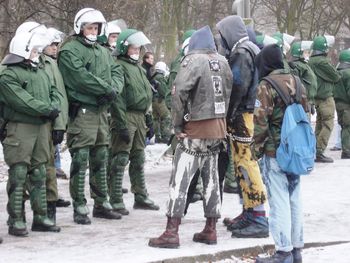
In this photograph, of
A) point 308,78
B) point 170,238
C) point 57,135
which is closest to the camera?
point 170,238

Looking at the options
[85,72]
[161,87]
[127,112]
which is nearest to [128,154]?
[127,112]

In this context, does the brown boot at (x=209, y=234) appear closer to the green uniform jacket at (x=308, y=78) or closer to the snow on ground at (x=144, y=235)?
the snow on ground at (x=144, y=235)

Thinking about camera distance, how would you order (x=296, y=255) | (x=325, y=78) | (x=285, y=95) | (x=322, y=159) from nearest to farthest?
1. (x=285, y=95)
2. (x=296, y=255)
3. (x=322, y=159)
4. (x=325, y=78)

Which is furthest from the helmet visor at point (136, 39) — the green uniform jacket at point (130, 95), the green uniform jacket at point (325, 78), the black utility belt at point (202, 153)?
the green uniform jacket at point (325, 78)

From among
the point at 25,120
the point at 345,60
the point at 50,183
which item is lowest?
the point at 50,183

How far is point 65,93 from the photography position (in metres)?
9.44

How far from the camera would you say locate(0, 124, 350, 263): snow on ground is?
323 inches

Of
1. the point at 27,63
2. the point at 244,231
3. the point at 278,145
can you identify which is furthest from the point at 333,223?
the point at 27,63

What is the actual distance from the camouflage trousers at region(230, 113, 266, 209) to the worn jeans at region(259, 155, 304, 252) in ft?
2.99

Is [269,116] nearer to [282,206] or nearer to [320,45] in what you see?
[282,206]

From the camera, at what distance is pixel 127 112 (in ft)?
33.9

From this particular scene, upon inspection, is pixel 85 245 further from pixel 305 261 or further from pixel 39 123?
pixel 305 261

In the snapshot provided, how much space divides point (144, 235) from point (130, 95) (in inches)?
72.5

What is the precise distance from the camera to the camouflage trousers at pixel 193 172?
8.49m
